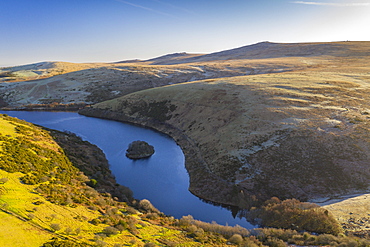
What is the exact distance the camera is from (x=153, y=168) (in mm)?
44594

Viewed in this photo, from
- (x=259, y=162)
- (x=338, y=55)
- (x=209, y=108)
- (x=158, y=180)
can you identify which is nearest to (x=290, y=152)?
(x=259, y=162)

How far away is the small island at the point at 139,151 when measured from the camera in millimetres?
49375

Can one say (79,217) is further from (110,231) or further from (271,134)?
(271,134)

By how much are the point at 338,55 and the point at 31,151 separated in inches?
7047

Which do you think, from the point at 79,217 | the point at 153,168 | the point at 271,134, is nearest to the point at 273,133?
the point at 271,134

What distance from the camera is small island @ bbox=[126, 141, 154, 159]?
→ 4938 cm

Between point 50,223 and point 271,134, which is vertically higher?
point 50,223

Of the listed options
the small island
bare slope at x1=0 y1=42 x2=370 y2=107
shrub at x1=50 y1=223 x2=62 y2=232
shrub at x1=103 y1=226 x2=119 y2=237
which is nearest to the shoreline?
the small island

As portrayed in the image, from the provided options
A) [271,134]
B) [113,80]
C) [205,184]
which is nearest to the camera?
[205,184]

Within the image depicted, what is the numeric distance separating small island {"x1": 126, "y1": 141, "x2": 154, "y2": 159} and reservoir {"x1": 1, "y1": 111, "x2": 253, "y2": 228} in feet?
3.62

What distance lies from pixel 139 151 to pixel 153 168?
730 cm

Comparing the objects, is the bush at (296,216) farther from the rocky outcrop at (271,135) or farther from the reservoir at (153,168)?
the rocky outcrop at (271,135)

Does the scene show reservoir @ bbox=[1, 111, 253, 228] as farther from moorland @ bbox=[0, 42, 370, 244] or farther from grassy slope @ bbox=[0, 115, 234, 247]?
grassy slope @ bbox=[0, 115, 234, 247]

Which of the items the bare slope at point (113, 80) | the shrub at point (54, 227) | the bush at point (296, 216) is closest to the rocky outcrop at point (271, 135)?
the bush at point (296, 216)
